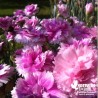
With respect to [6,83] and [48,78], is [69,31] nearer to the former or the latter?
[6,83]

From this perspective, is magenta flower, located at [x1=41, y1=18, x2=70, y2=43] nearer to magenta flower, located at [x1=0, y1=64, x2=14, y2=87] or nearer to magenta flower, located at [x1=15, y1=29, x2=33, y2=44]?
magenta flower, located at [x1=15, y1=29, x2=33, y2=44]

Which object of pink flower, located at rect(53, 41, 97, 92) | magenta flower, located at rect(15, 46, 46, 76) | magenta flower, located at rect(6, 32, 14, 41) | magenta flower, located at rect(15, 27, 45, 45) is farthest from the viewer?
magenta flower, located at rect(6, 32, 14, 41)

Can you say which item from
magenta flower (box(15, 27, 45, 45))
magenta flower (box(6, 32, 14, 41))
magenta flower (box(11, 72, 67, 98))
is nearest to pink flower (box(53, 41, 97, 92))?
magenta flower (box(11, 72, 67, 98))

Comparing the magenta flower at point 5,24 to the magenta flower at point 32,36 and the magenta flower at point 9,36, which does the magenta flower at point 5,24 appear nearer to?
the magenta flower at point 9,36

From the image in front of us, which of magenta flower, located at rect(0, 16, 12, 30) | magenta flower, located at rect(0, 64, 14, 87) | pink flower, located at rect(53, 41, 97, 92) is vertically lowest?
pink flower, located at rect(53, 41, 97, 92)

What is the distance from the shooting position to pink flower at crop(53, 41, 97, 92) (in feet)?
3.97

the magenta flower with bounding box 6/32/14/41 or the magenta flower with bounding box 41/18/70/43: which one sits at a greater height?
the magenta flower with bounding box 6/32/14/41

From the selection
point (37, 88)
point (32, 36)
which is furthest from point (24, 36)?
point (37, 88)

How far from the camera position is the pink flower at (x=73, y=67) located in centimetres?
121

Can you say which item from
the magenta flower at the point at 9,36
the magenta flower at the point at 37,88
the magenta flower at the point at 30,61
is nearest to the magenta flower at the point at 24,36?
the magenta flower at the point at 9,36

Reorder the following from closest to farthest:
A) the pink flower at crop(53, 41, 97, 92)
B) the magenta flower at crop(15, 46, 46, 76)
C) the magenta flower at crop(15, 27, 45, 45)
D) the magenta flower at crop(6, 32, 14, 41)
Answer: the pink flower at crop(53, 41, 97, 92), the magenta flower at crop(15, 46, 46, 76), the magenta flower at crop(15, 27, 45, 45), the magenta flower at crop(6, 32, 14, 41)

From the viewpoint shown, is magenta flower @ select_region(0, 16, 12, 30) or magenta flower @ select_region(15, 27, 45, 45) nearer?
magenta flower @ select_region(15, 27, 45, 45)

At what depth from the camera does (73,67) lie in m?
1.22

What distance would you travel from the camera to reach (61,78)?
1212 mm
